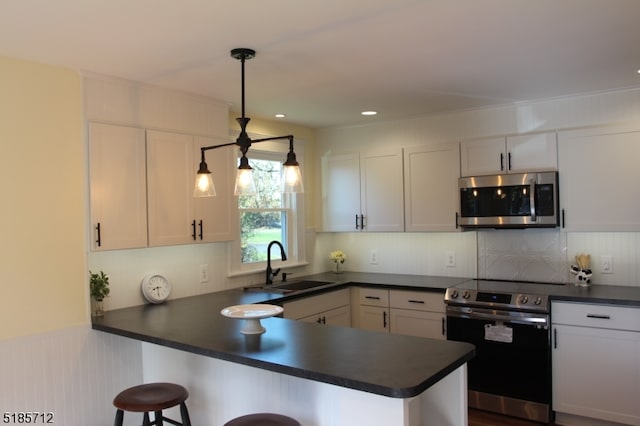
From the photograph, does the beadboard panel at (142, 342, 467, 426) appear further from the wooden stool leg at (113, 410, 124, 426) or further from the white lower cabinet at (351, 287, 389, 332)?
the white lower cabinet at (351, 287, 389, 332)

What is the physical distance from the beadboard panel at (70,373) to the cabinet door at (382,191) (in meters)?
2.32

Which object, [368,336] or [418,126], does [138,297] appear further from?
[418,126]

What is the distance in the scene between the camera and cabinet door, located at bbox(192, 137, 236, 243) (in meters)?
3.45

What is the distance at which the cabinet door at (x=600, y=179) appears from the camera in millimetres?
3426

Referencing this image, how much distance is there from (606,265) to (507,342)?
1000 mm

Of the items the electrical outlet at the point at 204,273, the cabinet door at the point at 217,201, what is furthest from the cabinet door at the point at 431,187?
the electrical outlet at the point at 204,273

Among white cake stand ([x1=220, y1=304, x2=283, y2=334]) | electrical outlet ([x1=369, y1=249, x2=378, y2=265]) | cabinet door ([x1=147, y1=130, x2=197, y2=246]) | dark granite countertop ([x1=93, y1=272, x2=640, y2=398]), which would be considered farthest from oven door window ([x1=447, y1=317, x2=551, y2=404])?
cabinet door ([x1=147, y1=130, x2=197, y2=246])

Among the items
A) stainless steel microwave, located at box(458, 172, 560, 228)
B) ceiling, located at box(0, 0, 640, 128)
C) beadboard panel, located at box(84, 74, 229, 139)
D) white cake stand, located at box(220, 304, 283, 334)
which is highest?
ceiling, located at box(0, 0, 640, 128)

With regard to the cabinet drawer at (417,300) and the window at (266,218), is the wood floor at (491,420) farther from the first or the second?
the window at (266,218)

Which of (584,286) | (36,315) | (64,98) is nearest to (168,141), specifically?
(64,98)

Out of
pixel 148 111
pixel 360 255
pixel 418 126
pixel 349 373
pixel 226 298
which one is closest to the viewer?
pixel 349 373

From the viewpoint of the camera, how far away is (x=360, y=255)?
498 centimetres

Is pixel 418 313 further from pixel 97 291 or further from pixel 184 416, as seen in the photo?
pixel 97 291

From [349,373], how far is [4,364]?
1.85 m
